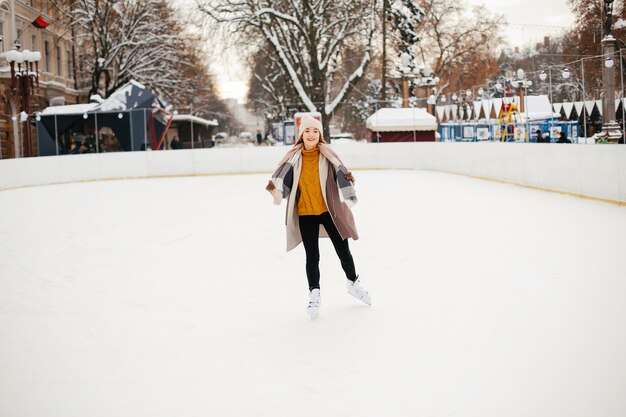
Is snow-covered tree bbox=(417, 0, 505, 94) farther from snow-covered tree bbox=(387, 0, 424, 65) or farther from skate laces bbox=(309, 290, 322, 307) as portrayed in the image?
skate laces bbox=(309, 290, 322, 307)

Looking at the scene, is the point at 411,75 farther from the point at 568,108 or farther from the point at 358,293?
the point at 358,293

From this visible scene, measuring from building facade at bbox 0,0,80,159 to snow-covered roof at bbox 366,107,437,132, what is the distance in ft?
38.8

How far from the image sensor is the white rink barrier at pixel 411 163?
13062 mm

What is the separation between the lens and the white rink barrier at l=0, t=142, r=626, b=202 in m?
13.1

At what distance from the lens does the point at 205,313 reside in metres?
5.85

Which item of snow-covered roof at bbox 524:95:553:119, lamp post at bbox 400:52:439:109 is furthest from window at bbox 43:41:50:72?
snow-covered roof at bbox 524:95:553:119

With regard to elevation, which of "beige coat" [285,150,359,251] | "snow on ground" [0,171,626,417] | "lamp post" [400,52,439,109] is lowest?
"snow on ground" [0,171,626,417]

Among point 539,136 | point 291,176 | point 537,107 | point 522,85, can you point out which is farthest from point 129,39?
point 291,176

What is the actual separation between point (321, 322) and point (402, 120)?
74.9 feet

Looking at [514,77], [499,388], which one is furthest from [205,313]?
[514,77]

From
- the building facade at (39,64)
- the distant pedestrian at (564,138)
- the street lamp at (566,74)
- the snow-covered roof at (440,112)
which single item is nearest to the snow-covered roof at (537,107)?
the distant pedestrian at (564,138)

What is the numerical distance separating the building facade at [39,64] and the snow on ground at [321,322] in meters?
17.6

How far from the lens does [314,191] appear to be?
575 centimetres

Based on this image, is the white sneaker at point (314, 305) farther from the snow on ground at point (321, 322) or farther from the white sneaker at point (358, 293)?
the white sneaker at point (358, 293)
